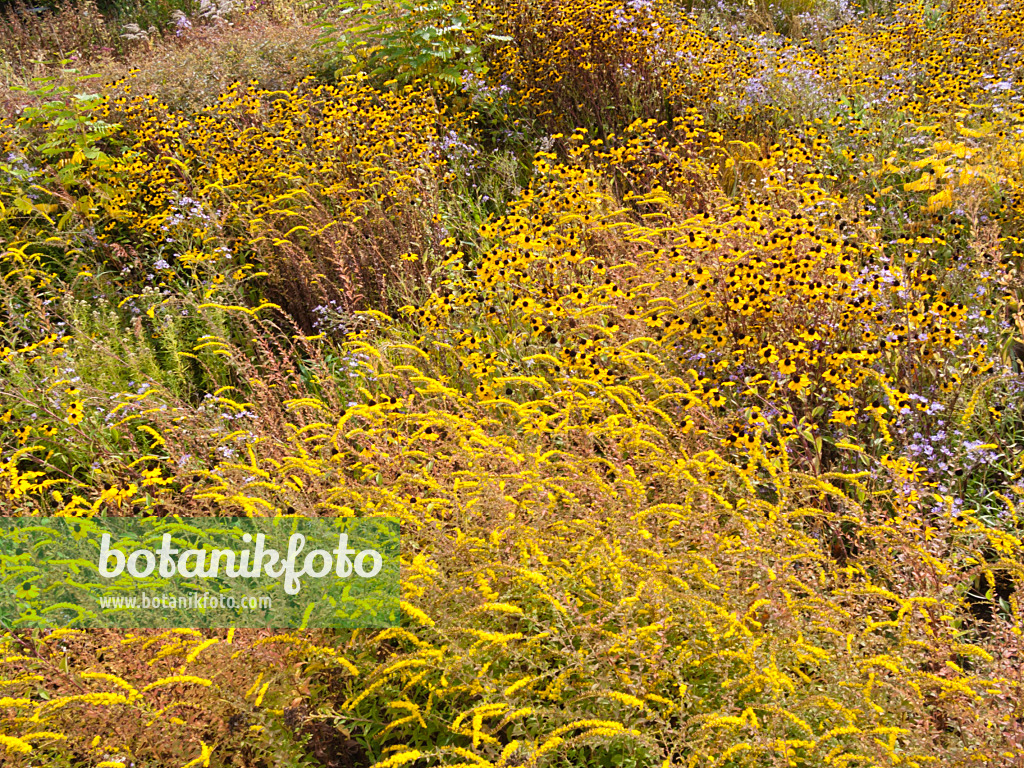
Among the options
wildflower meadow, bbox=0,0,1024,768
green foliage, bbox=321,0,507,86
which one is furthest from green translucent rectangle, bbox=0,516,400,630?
green foliage, bbox=321,0,507,86

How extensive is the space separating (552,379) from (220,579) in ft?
5.76

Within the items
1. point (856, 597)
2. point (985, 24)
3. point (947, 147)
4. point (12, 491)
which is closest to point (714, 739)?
point (856, 597)

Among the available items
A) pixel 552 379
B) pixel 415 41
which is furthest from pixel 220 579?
pixel 415 41

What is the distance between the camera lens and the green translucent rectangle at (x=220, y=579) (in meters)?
2.21

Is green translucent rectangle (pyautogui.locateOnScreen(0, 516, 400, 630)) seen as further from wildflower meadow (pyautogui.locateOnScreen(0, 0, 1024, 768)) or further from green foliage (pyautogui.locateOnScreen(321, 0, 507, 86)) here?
green foliage (pyautogui.locateOnScreen(321, 0, 507, 86))

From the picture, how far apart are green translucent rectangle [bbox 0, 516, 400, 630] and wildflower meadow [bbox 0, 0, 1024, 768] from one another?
0.07m

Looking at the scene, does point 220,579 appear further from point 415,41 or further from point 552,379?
point 415,41

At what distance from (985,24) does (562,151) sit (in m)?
3.51

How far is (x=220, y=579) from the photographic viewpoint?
256 centimetres

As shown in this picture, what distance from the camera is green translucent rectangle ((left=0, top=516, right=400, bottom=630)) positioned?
7.25 ft

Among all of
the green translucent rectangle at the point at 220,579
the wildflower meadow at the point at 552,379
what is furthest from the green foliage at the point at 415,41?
the green translucent rectangle at the point at 220,579

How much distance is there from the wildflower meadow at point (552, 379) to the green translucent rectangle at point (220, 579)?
7 cm

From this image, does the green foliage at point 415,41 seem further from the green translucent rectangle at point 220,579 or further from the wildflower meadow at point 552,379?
the green translucent rectangle at point 220,579

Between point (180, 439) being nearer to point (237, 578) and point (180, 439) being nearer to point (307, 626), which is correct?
point (237, 578)
